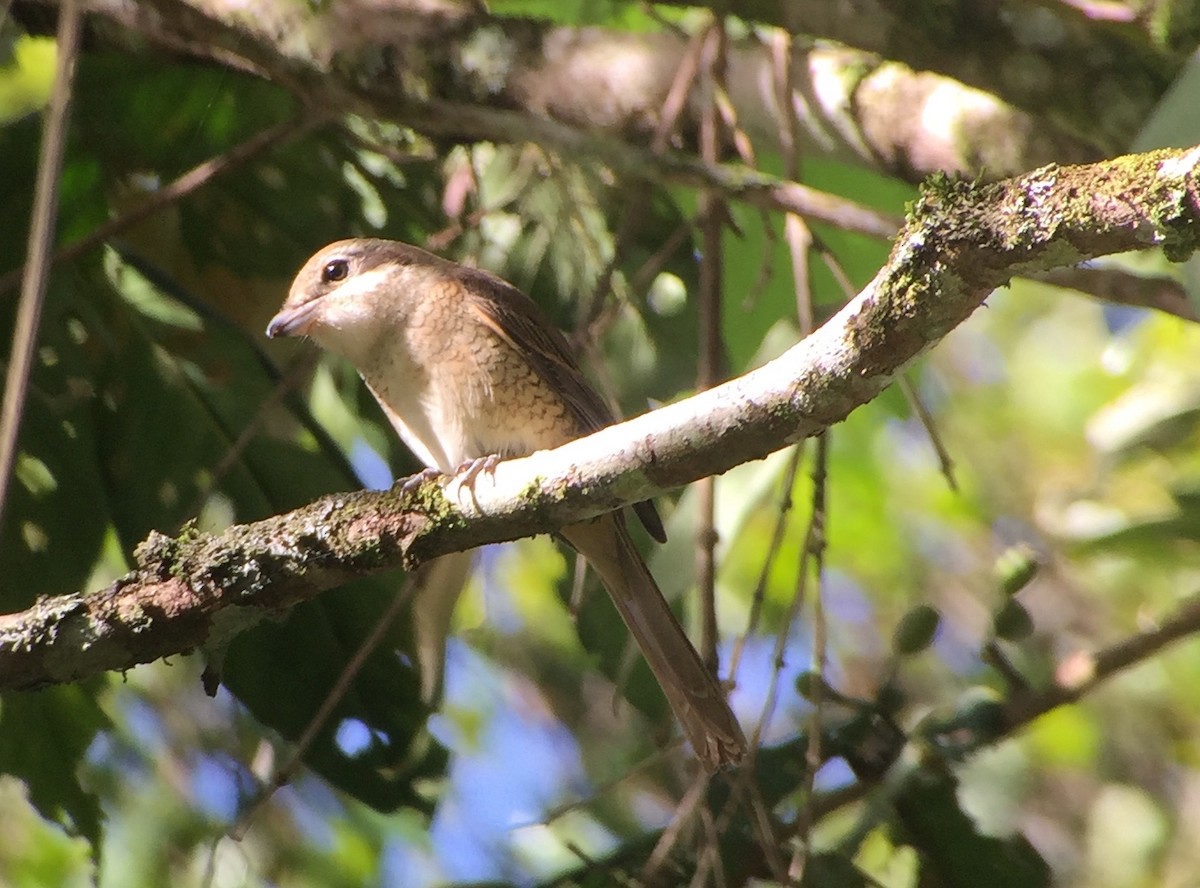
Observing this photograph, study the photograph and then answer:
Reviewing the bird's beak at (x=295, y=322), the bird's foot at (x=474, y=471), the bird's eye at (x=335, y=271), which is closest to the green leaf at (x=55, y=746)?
the bird's beak at (x=295, y=322)

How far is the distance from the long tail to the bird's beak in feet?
3.51

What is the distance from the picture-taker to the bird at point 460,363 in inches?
145

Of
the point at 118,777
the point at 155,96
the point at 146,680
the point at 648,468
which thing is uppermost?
the point at 155,96

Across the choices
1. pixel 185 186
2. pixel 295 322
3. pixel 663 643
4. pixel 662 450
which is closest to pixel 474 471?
pixel 662 450

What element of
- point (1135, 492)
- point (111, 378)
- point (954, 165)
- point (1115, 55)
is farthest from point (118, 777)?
point (1135, 492)

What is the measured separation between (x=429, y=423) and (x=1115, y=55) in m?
1.94

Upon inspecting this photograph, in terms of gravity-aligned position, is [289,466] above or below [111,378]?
below

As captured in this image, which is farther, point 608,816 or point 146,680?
point 146,680

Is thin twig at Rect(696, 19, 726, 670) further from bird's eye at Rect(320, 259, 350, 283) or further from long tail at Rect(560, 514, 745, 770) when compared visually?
bird's eye at Rect(320, 259, 350, 283)

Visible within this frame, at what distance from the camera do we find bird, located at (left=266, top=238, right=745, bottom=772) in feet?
12.1

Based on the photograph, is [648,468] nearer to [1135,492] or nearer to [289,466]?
[289,466]

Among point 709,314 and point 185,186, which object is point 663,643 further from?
point 185,186

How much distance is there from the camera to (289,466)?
4277mm

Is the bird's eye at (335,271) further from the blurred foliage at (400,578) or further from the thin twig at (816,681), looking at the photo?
the thin twig at (816,681)
